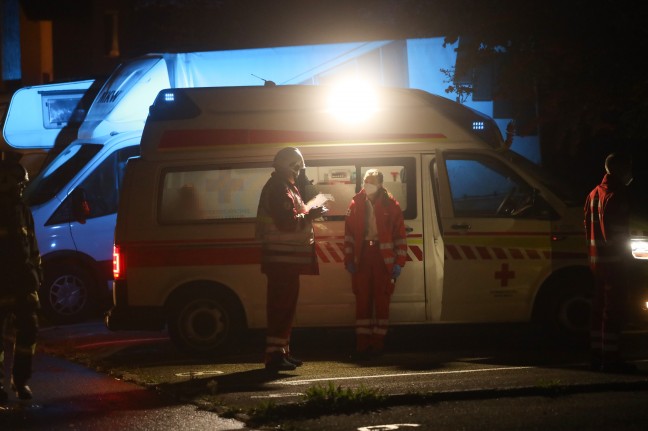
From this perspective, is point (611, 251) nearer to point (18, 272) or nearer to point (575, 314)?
point (575, 314)

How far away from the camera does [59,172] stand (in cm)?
1441

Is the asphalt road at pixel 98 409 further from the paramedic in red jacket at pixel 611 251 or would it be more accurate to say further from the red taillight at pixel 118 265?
the paramedic in red jacket at pixel 611 251

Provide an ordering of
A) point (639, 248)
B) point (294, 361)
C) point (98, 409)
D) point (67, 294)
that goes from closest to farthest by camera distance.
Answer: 1. point (98, 409)
2. point (294, 361)
3. point (639, 248)
4. point (67, 294)

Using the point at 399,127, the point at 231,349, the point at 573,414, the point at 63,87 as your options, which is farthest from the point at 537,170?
the point at 63,87

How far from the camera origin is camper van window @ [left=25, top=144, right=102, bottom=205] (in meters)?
14.2

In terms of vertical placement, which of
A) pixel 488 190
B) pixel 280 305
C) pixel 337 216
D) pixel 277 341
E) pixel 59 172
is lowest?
pixel 277 341

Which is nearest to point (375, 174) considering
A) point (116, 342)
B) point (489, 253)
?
point (489, 253)

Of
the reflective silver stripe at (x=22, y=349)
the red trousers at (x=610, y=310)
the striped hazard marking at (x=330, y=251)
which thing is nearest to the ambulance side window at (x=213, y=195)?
the striped hazard marking at (x=330, y=251)

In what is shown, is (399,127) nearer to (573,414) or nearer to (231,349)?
(231,349)

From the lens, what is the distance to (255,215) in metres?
10.5

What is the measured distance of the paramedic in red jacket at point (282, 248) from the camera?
936cm

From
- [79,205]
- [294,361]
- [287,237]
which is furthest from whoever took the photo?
[79,205]

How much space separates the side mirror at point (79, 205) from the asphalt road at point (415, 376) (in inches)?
60.7

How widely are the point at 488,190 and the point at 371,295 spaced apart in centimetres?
151
